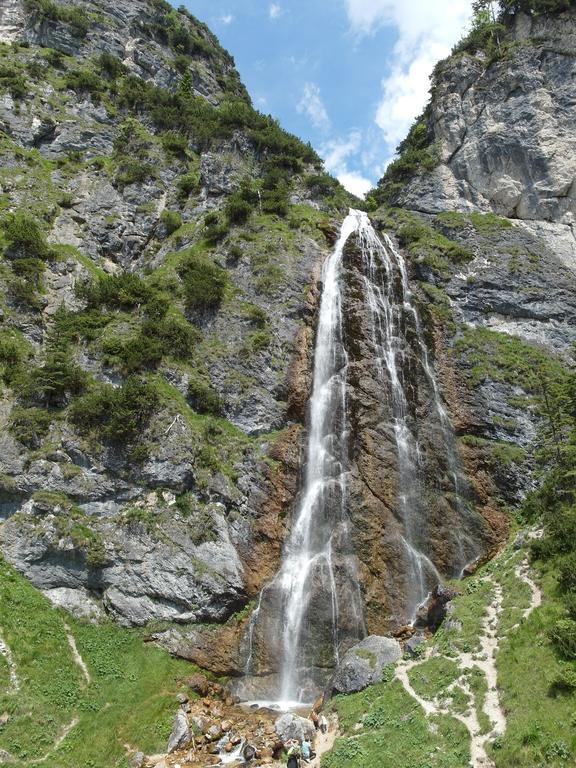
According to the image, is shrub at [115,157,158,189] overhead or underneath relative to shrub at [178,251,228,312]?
overhead

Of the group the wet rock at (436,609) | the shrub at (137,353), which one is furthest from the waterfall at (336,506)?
the shrub at (137,353)

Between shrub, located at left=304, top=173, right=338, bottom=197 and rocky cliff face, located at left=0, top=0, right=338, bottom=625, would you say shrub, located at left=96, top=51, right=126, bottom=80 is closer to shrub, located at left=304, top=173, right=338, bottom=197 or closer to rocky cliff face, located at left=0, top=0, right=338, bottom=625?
rocky cliff face, located at left=0, top=0, right=338, bottom=625

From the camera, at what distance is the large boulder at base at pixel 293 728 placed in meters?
15.2

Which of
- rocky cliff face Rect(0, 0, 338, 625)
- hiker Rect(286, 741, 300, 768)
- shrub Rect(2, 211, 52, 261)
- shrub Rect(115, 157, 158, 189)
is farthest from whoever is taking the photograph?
shrub Rect(115, 157, 158, 189)

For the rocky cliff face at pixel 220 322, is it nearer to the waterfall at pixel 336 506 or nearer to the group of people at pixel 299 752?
the waterfall at pixel 336 506

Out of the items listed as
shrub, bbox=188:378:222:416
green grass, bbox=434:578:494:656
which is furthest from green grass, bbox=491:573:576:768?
shrub, bbox=188:378:222:416

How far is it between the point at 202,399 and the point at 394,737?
17.5 meters

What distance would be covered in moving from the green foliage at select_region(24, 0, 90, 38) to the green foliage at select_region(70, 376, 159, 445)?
51.1 meters

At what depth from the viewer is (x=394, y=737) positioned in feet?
44.9

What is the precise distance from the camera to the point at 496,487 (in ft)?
Answer: 85.3

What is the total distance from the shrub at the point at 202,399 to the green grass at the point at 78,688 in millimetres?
11227

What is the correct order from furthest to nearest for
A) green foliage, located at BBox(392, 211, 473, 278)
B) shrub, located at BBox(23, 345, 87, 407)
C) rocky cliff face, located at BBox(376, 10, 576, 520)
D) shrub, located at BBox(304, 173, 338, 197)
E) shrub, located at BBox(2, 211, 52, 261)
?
1. shrub, located at BBox(304, 173, 338, 197)
2. green foliage, located at BBox(392, 211, 473, 278)
3. shrub, located at BBox(2, 211, 52, 261)
4. rocky cliff face, located at BBox(376, 10, 576, 520)
5. shrub, located at BBox(23, 345, 87, 407)

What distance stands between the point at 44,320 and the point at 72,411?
787cm

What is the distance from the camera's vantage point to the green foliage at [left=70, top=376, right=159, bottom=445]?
2328cm
